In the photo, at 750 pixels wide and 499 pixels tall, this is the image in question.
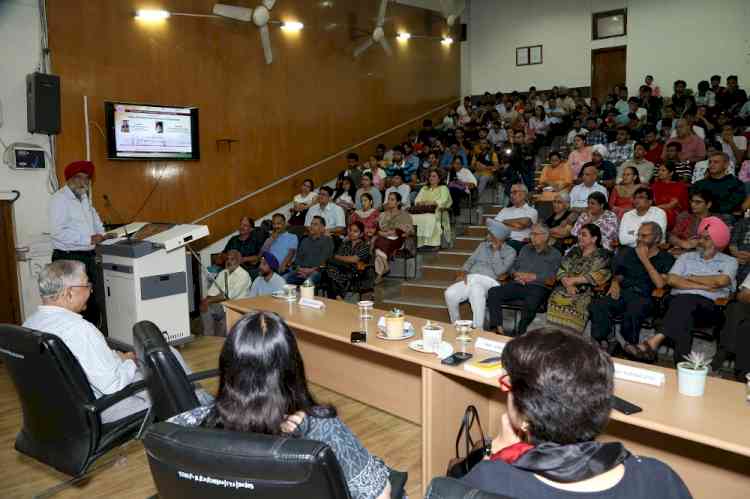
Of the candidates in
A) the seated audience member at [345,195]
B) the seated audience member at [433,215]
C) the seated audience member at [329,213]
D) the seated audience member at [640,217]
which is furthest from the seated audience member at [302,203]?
the seated audience member at [640,217]

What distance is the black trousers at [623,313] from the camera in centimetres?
404

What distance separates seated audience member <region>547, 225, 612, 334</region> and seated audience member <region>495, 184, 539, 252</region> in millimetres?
993

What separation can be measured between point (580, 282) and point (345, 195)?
4152 mm

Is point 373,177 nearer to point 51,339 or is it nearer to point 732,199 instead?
point 732,199

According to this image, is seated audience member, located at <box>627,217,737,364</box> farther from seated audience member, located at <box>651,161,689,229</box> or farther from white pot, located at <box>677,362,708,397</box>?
white pot, located at <box>677,362,708,397</box>

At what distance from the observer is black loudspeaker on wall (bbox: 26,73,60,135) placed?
5.25 m

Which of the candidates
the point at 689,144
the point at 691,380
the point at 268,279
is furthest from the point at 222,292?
the point at 689,144

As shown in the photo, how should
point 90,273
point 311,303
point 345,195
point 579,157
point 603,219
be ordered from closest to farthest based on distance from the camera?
point 311,303
point 90,273
point 603,219
point 579,157
point 345,195

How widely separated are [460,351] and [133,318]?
2920 mm

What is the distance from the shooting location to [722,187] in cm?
506

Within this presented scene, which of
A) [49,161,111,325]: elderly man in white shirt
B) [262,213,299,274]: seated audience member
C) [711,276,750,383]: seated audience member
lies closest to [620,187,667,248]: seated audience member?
[711,276,750,383]: seated audience member

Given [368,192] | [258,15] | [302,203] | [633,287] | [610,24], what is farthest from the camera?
[610,24]

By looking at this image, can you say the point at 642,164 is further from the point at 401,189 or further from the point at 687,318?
the point at 687,318

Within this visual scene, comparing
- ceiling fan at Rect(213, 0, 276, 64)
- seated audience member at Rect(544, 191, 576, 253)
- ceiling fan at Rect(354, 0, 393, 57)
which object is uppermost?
ceiling fan at Rect(354, 0, 393, 57)
